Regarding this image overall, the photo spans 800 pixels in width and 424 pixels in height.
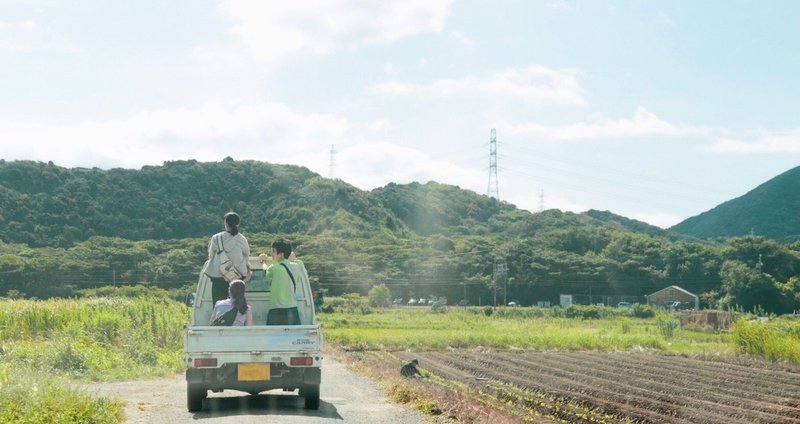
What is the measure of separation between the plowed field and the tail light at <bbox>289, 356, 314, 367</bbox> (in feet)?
9.71

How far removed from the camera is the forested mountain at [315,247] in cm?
5922

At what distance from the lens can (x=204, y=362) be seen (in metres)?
9.30

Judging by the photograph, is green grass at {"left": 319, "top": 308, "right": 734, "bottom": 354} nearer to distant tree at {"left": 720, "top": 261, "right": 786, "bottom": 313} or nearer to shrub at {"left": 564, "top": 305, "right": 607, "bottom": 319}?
shrub at {"left": 564, "top": 305, "right": 607, "bottom": 319}

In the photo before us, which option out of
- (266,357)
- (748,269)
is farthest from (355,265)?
(266,357)

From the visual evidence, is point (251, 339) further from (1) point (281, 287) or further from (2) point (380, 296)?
(2) point (380, 296)

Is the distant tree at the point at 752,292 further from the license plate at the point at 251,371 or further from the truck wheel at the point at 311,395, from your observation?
the license plate at the point at 251,371

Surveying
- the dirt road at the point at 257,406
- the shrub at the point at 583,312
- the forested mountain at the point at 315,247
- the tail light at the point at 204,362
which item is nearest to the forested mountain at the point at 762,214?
the forested mountain at the point at 315,247

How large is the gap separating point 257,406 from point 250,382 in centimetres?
75

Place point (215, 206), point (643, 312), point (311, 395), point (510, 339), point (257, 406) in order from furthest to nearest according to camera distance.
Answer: point (215, 206)
point (643, 312)
point (510, 339)
point (257, 406)
point (311, 395)

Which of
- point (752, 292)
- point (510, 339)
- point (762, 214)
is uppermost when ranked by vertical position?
point (762, 214)

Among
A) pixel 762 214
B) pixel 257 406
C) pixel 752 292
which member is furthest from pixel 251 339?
pixel 762 214

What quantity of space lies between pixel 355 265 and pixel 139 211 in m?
19.5

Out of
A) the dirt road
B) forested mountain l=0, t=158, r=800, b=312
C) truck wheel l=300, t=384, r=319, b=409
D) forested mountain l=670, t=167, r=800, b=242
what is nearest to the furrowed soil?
the dirt road

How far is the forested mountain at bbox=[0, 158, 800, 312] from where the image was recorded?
5922 cm
